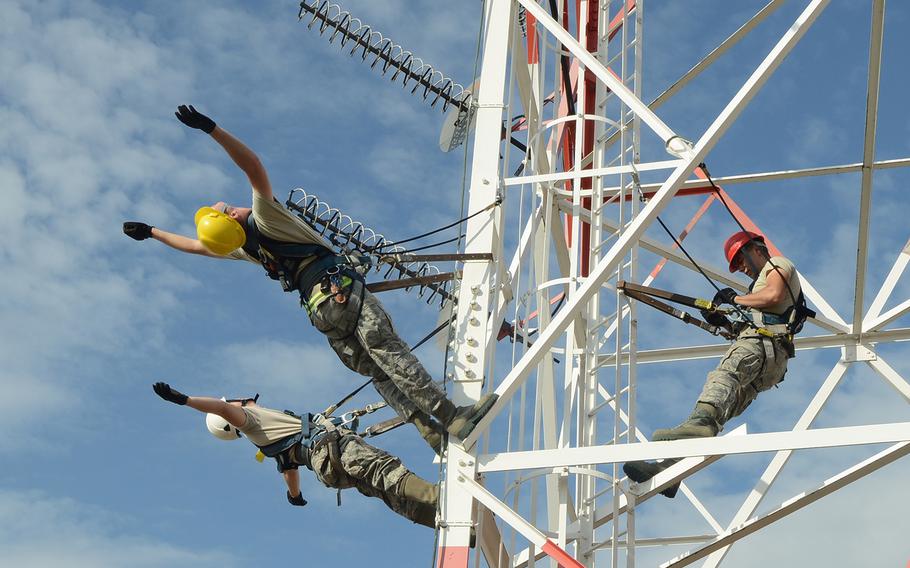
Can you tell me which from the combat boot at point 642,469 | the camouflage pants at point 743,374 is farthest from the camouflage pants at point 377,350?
the camouflage pants at point 743,374

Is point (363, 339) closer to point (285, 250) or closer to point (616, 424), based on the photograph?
point (285, 250)

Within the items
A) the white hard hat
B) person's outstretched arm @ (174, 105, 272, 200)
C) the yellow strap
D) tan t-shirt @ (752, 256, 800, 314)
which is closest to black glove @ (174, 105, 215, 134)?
person's outstretched arm @ (174, 105, 272, 200)

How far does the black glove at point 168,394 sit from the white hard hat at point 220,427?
1.49m

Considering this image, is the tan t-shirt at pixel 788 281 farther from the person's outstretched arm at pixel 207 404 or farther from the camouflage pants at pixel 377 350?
the person's outstretched arm at pixel 207 404

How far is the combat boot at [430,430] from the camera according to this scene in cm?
1199

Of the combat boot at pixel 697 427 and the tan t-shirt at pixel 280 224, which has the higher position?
the tan t-shirt at pixel 280 224

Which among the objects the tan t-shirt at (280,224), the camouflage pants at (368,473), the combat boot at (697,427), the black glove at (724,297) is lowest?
the camouflage pants at (368,473)

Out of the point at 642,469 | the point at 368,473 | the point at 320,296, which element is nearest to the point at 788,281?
the point at 642,469

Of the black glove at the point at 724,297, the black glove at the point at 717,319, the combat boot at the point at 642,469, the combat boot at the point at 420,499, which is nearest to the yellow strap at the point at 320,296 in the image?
the combat boot at the point at 420,499

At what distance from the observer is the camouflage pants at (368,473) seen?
12352mm

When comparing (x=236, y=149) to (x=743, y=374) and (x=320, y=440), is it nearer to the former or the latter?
(x=320, y=440)

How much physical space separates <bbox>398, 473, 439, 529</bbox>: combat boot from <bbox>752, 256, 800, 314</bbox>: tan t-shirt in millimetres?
3797

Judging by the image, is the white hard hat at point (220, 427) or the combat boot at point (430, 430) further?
the white hard hat at point (220, 427)

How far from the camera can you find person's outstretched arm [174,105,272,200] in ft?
36.3
